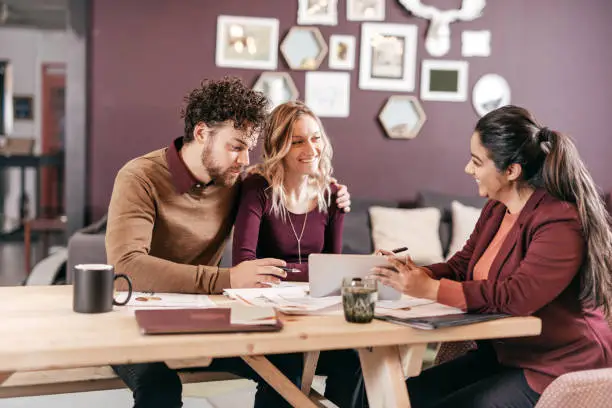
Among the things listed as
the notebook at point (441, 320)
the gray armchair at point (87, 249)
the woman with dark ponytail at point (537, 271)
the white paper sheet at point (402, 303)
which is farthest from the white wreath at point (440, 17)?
the notebook at point (441, 320)

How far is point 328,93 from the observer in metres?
4.94

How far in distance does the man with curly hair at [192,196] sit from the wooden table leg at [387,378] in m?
0.43

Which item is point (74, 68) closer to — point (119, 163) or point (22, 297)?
point (119, 163)

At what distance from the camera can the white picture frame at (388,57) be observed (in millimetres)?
4996

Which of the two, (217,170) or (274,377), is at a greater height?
(217,170)

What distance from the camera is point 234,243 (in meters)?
2.46

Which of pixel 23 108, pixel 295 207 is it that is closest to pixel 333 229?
pixel 295 207

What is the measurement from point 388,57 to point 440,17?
1.53 ft

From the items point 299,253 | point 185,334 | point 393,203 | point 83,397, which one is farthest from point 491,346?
point 393,203

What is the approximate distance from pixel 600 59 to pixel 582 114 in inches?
17.0

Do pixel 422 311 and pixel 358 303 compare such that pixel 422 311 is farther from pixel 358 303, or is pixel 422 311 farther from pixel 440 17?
pixel 440 17

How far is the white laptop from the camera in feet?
5.88

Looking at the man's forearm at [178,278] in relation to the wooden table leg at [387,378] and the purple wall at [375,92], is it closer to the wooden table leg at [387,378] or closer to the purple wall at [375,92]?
the wooden table leg at [387,378]

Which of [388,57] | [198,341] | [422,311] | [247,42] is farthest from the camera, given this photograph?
[388,57]
